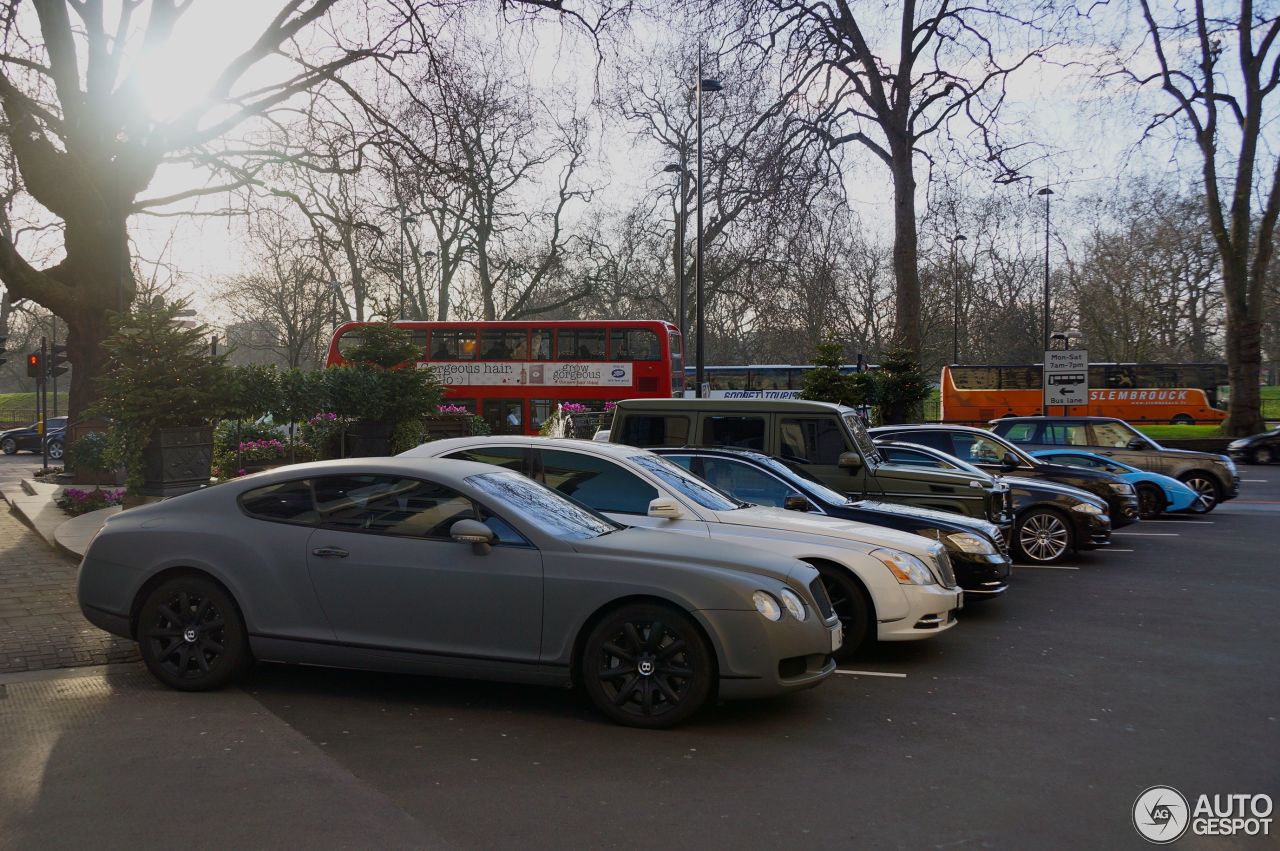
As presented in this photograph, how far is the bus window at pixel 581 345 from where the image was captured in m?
30.0

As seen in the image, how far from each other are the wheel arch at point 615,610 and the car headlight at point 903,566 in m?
2.30

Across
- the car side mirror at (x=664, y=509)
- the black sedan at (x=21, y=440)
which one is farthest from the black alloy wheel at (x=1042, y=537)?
the black sedan at (x=21, y=440)

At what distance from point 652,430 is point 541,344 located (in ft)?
63.9

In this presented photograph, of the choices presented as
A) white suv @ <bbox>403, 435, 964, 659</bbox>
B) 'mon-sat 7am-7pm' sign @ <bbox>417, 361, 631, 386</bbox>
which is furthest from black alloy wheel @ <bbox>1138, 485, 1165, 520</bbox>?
'mon-sat 7am-7pm' sign @ <bbox>417, 361, 631, 386</bbox>

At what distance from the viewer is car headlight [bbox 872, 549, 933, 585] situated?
294 inches

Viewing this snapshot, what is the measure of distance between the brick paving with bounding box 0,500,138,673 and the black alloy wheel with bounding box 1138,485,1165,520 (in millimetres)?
15538

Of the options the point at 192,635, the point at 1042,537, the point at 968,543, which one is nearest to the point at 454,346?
the point at 1042,537

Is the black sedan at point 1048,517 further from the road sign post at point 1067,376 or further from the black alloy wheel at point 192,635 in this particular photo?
the road sign post at point 1067,376

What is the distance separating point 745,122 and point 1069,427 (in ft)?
30.0

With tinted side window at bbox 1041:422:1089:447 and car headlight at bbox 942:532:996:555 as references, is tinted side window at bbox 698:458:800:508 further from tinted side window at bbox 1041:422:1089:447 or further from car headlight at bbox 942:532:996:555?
tinted side window at bbox 1041:422:1089:447

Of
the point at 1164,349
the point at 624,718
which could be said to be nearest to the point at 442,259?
the point at 1164,349

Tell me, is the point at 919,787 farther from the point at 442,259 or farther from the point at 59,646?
the point at 442,259

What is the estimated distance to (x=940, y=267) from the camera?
54.3 metres

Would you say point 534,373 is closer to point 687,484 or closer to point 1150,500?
point 1150,500
